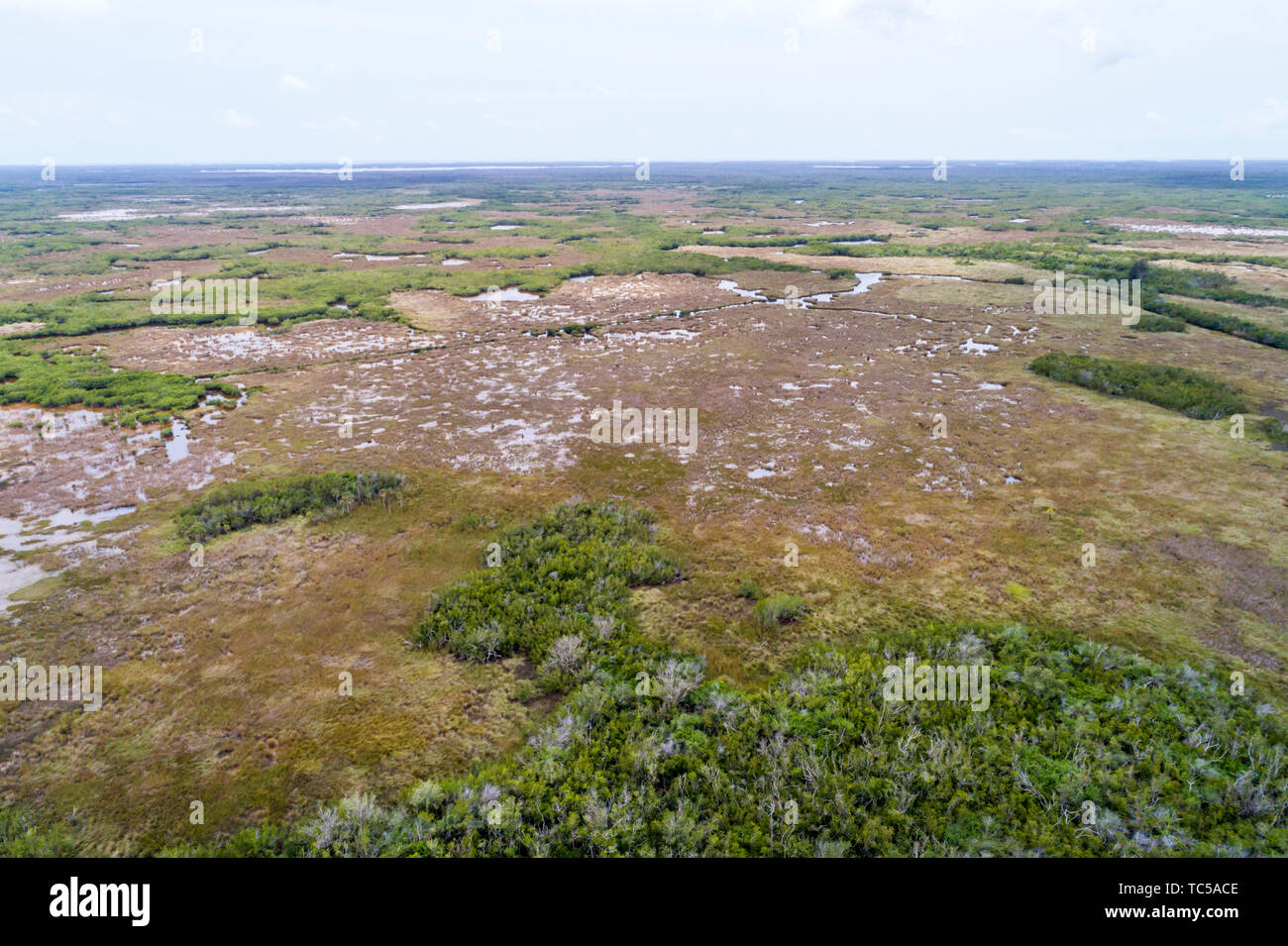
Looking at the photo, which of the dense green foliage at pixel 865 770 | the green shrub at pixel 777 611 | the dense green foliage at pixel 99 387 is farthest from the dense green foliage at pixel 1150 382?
the dense green foliage at pixel 99 387

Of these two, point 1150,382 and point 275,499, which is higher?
point 1150,382

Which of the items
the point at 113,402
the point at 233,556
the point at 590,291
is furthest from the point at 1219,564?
the point at 590,291

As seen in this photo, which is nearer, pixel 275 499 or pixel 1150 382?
pixel 275 499

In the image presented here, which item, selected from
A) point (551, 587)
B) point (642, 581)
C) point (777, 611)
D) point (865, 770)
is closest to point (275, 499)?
point (551, 587)

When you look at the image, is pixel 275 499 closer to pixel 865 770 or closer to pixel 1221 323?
pixel 865 770

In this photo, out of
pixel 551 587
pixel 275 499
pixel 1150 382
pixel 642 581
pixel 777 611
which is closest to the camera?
pixel 777 611

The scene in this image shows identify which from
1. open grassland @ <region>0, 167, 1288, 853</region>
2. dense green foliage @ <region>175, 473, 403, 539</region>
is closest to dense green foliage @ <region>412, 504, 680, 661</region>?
open grassland @ <region>0, 167, 1288, 853</region>
